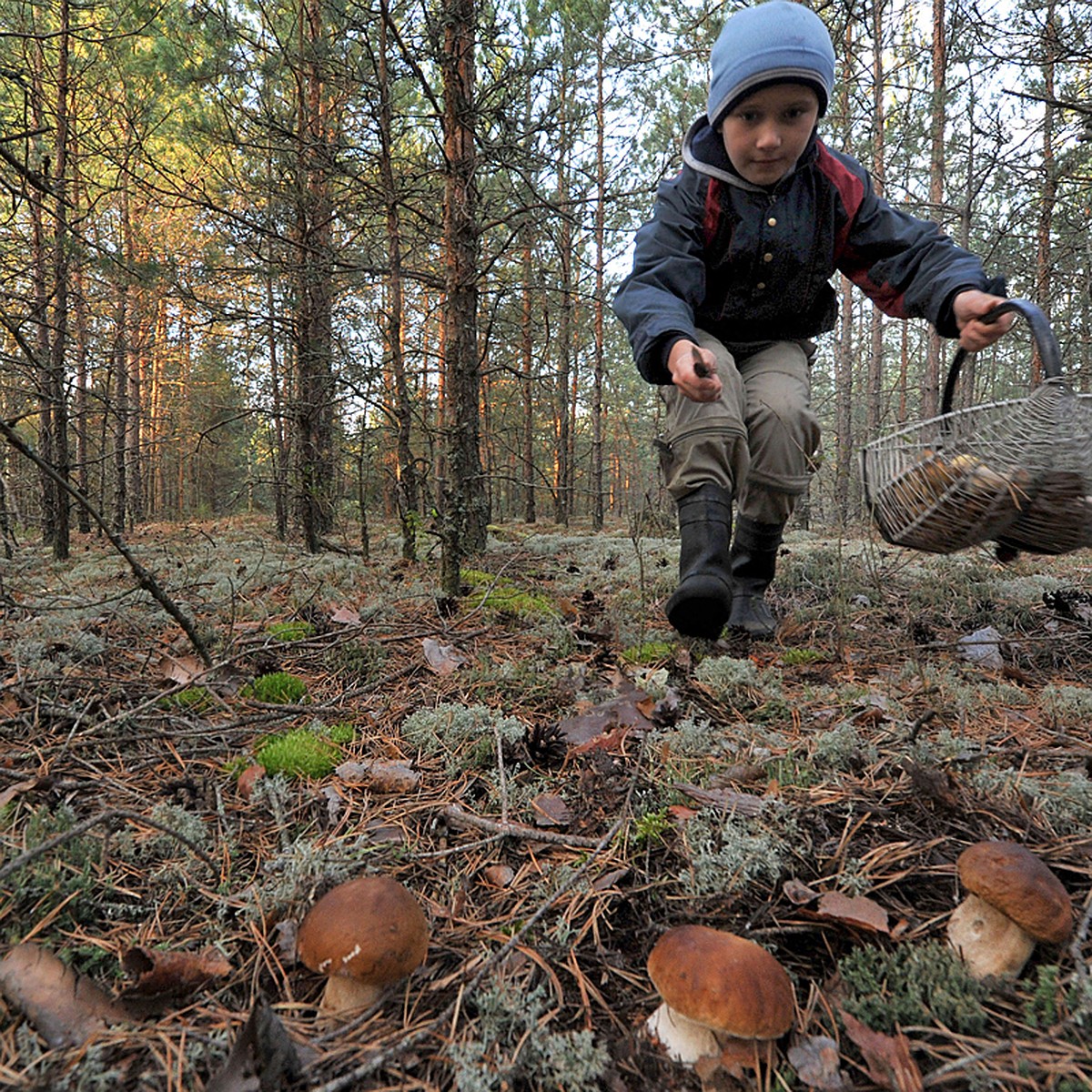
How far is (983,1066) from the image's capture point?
3.39 feet

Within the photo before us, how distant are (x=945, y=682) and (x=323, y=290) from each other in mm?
7756

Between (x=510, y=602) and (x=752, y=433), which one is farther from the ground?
(x=752, y=433)

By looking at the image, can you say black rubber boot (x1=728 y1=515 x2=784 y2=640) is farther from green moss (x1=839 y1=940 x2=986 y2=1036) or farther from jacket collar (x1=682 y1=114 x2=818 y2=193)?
green moss (x1=839 y1=940 x2=986 y2=1036)

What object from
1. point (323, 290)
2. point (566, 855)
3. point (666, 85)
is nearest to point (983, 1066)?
point (566, 855)

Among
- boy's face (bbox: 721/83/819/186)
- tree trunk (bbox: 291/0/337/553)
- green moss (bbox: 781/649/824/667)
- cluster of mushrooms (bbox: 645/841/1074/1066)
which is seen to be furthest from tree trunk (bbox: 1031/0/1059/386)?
cluster of mushrooms (bbox: 645/841/1074/1066)

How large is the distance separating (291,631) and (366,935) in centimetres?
230

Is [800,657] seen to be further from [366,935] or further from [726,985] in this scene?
[366,935]

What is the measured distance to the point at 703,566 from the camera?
2812 mm

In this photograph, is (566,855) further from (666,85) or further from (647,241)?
(666,85)

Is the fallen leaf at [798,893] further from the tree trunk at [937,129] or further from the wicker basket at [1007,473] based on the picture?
the tree trunk at [937,129]

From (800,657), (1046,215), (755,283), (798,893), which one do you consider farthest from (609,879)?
(1046,215)

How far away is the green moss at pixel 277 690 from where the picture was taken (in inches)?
99.0

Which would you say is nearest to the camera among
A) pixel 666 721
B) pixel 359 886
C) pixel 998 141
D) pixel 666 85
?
pixel 359 886

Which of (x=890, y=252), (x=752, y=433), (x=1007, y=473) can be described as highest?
(x=890, y=252)
